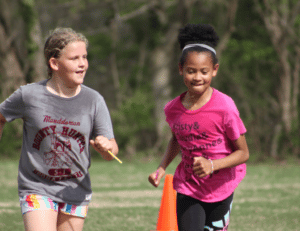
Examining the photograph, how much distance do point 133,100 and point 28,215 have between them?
12.7 metres

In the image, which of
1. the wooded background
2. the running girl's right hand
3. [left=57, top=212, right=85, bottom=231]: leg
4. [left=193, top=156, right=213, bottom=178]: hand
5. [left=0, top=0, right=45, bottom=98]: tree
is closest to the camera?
[left=193, top=156, right=213, bottom=178]: hand

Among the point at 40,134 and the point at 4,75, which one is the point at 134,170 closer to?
the point at 4,75

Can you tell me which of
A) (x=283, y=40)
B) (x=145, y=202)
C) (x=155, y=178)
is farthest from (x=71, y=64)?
(x=283, y=40)

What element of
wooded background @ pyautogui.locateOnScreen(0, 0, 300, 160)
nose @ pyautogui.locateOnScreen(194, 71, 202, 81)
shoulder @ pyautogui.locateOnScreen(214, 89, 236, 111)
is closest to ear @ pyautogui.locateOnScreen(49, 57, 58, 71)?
nose @ pyautogui.locateOnScreen(194, 71, 202, 81)

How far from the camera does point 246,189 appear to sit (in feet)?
29.1

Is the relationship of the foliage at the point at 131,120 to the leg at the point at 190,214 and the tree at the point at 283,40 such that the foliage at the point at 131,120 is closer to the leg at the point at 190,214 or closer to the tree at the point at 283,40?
the tree at the point at 283,40

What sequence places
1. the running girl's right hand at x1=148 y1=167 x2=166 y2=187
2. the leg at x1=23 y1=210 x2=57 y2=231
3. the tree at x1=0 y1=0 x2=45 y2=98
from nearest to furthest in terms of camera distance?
the leg at x1=23 y1=210 x2=57 y2=231
the running girl's right hand at x1=148 y1=167 x2=166 y2=187
the tree at x1=0 y1=0 x2=45 y2=98

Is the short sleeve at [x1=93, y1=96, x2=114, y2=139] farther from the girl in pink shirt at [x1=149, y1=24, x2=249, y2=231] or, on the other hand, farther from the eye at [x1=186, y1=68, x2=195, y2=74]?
the eye at [x1=186, y1=68, x2=195, y2=74]

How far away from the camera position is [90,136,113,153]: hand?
337 centimetres

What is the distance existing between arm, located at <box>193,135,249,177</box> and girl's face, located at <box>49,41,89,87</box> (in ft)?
3.40

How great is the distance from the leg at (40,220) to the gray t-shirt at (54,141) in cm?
13

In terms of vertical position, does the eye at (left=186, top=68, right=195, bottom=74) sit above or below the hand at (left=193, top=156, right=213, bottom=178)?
above

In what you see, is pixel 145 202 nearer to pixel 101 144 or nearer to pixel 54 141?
pixel 54 141

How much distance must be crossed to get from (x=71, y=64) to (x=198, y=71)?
2.94 feet
